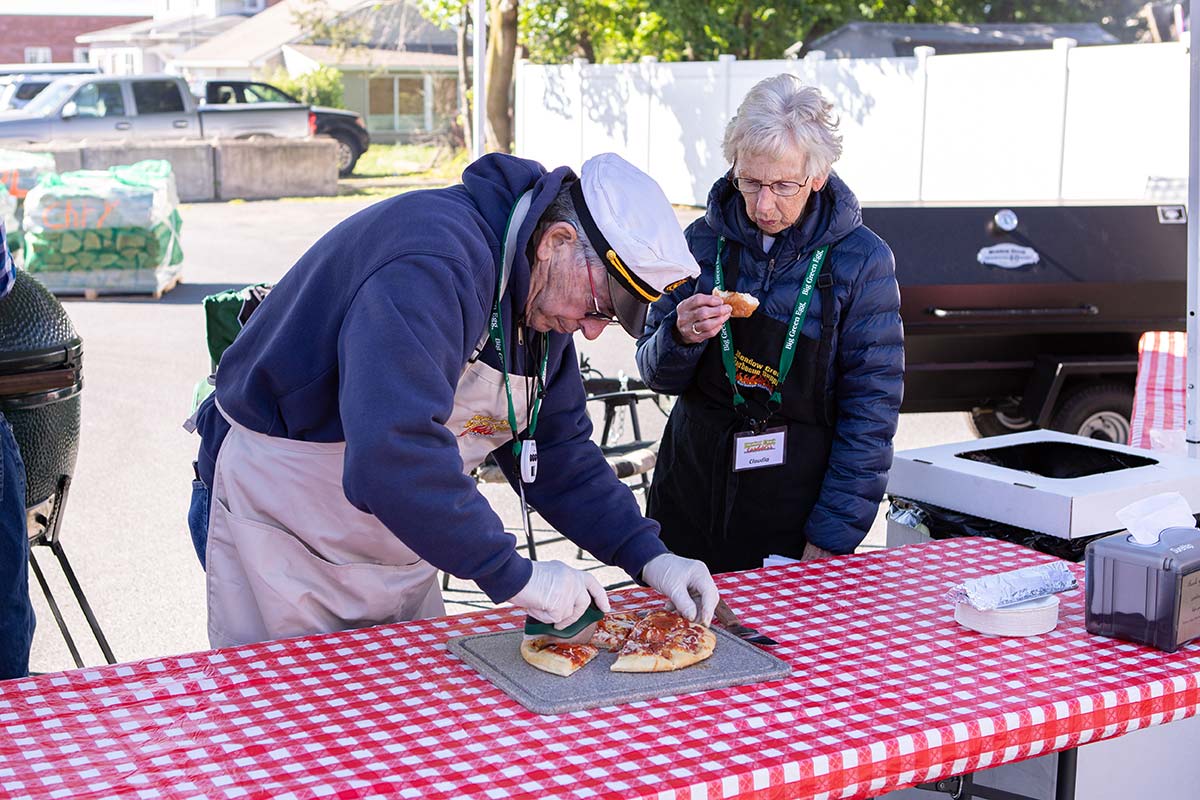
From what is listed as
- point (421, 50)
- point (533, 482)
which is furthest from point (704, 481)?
point (421, 50)

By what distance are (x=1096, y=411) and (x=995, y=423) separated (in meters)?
0.68

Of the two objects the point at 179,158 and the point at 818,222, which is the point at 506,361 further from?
the point at 179,158

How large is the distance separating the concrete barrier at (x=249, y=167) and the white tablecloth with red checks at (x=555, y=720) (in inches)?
664

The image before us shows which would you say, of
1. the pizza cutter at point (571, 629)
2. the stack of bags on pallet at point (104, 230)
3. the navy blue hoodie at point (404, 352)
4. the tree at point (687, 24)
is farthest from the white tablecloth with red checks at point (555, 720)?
the tree at point (687, 24)

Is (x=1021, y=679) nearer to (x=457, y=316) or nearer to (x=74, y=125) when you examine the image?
(x=457, y=316)

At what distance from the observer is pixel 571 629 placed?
2264mm

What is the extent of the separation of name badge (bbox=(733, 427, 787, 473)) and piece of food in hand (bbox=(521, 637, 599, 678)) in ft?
3.62

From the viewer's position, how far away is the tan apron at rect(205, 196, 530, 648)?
7.97ft

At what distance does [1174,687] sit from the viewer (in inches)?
90.0

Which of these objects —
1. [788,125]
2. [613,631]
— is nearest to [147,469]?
[788,125]

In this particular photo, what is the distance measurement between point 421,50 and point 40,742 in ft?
143

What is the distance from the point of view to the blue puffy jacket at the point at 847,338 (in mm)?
3219

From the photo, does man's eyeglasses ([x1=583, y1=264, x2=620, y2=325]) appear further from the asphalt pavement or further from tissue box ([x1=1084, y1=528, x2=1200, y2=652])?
the asphalt pavement

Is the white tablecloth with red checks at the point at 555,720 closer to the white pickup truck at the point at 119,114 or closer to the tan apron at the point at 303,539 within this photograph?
the tan apron at the point at 303,539
